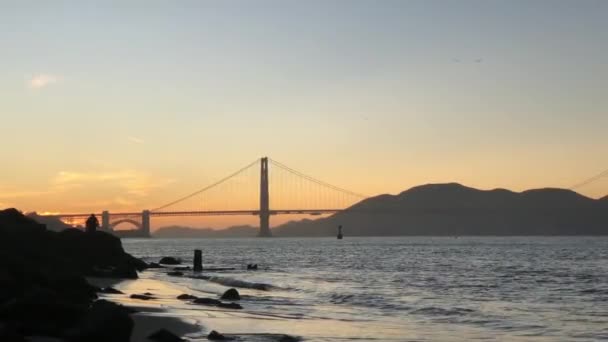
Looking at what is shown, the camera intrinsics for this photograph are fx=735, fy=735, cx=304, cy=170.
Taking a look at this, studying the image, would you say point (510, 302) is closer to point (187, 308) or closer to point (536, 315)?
point (536, 315)

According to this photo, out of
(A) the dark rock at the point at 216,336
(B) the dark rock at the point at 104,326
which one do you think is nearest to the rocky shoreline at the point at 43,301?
(B) the dark rock at the point at 104,326

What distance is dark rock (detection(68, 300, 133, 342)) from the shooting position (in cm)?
1034

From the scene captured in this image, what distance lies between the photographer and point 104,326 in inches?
412

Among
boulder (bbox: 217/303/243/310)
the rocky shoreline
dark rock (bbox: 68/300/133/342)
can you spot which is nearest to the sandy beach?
boulder (bbox: 217/303/243/310)

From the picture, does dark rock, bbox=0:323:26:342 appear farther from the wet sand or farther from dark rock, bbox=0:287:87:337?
the wet sand

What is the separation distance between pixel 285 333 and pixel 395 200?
180 m

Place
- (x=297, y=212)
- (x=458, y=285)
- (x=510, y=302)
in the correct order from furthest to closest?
(x=297, y=212)
(x=458, y=285)
(x=510, y=302)

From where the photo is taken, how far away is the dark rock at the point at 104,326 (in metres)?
10.3

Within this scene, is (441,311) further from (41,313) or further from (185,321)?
(41,313)

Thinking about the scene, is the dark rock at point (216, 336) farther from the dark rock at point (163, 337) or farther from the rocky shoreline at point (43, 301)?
the rocky shoreline at point (43, 301)

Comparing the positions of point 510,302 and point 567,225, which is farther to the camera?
point 567,225

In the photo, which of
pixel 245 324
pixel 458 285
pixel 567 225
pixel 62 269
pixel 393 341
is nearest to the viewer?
pixel 393 341

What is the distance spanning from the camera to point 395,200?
192 meters

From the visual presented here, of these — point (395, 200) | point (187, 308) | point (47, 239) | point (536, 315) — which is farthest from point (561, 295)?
point (395, 200)
